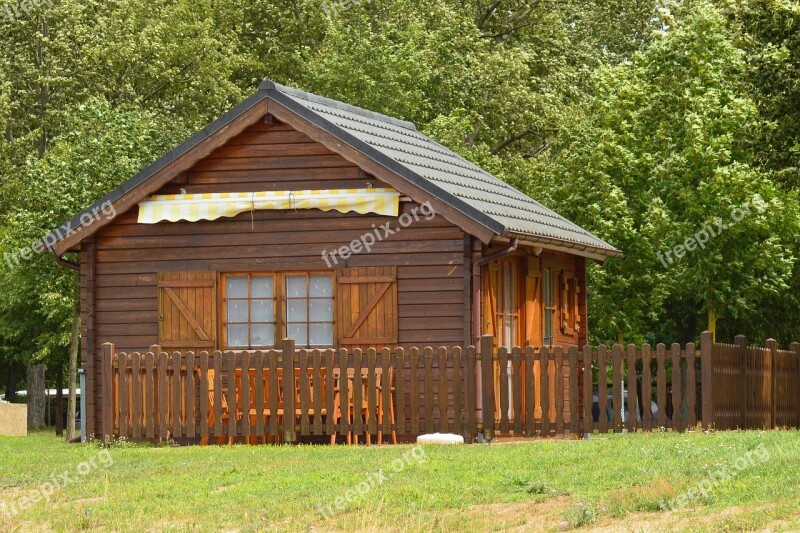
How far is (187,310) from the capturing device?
2202 cm

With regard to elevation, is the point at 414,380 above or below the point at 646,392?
above

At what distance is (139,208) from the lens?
22109 mm

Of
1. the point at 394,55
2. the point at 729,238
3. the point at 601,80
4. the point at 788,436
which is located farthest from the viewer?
the point at 394,55

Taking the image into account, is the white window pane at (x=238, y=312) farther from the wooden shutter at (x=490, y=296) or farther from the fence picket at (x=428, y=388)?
the fence picket at (x=428, y=388)

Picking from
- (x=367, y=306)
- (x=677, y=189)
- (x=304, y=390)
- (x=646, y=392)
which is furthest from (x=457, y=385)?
(x=677, y=189)

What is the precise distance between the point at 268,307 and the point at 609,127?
1466 centimetres

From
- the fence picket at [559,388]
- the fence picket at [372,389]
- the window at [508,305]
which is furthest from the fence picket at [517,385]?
the window at [508,305]

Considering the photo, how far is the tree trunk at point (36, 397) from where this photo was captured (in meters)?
51.0

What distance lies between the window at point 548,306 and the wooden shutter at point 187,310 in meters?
5.82

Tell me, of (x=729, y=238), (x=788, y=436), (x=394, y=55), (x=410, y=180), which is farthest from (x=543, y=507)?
(x=394, y=55)

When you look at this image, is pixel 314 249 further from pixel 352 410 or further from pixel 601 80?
pixel 601 80

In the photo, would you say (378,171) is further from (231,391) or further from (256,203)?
(231,391)

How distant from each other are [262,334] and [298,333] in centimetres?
55

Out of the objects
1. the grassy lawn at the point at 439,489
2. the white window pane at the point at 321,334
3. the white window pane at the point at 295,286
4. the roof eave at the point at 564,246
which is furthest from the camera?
the white window pane at the point at 295,286
